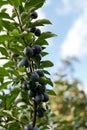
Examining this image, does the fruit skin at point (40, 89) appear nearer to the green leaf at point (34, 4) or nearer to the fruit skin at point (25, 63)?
the fruit skin at point (25, 63)

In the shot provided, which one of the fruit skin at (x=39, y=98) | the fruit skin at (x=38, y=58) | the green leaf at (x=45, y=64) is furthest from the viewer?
the green leaf at (x=45, y=64)

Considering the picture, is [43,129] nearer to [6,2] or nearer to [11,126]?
[11,126]

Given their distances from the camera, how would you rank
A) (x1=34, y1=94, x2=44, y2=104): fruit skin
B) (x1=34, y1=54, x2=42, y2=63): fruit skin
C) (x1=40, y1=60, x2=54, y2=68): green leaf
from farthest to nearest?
(x1=40, y1=60, x2=54, y2=68): green leaf
(x1=34, y1=54, x2=42, y2=63): fruit skin
(x1=34, y1=94, x2=44, y2=104): fruit skin

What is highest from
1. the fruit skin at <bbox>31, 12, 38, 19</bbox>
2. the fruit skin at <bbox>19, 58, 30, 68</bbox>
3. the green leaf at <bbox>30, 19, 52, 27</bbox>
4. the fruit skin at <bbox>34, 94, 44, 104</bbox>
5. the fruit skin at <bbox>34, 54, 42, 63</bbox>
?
the fruit skin at <bbox>31, 12, 38, 19</bbox>

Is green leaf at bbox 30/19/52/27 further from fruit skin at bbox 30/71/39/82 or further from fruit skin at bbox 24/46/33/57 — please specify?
fruit skin at bbox 30/71/39/82

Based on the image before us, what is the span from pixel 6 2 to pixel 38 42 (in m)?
0.39

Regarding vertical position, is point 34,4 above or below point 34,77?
above

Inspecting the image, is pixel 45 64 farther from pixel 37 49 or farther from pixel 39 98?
pixel 39 98

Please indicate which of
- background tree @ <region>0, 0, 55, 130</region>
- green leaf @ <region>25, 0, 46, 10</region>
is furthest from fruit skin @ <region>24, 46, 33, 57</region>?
green leaf @ <region>25, 0, 46, 10</region>

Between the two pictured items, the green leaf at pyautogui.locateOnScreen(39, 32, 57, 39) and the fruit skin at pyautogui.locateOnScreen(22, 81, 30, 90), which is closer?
the fruit skin at pyautogui.locateOnScreen(22, 81, 30, 90)

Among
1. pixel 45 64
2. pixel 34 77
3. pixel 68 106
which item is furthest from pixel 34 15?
pixel 68 106

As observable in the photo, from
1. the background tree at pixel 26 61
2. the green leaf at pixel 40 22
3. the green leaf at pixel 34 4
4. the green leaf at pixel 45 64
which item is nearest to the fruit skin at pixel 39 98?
the background tree at pixel 26 61

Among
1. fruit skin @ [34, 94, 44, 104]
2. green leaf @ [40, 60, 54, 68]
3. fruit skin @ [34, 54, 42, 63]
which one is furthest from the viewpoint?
green leaf @ [40, 60, 54, 68]

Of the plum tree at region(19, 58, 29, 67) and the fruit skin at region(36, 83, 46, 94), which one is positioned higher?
the plum tree at region(19, 58, 29, 67)
